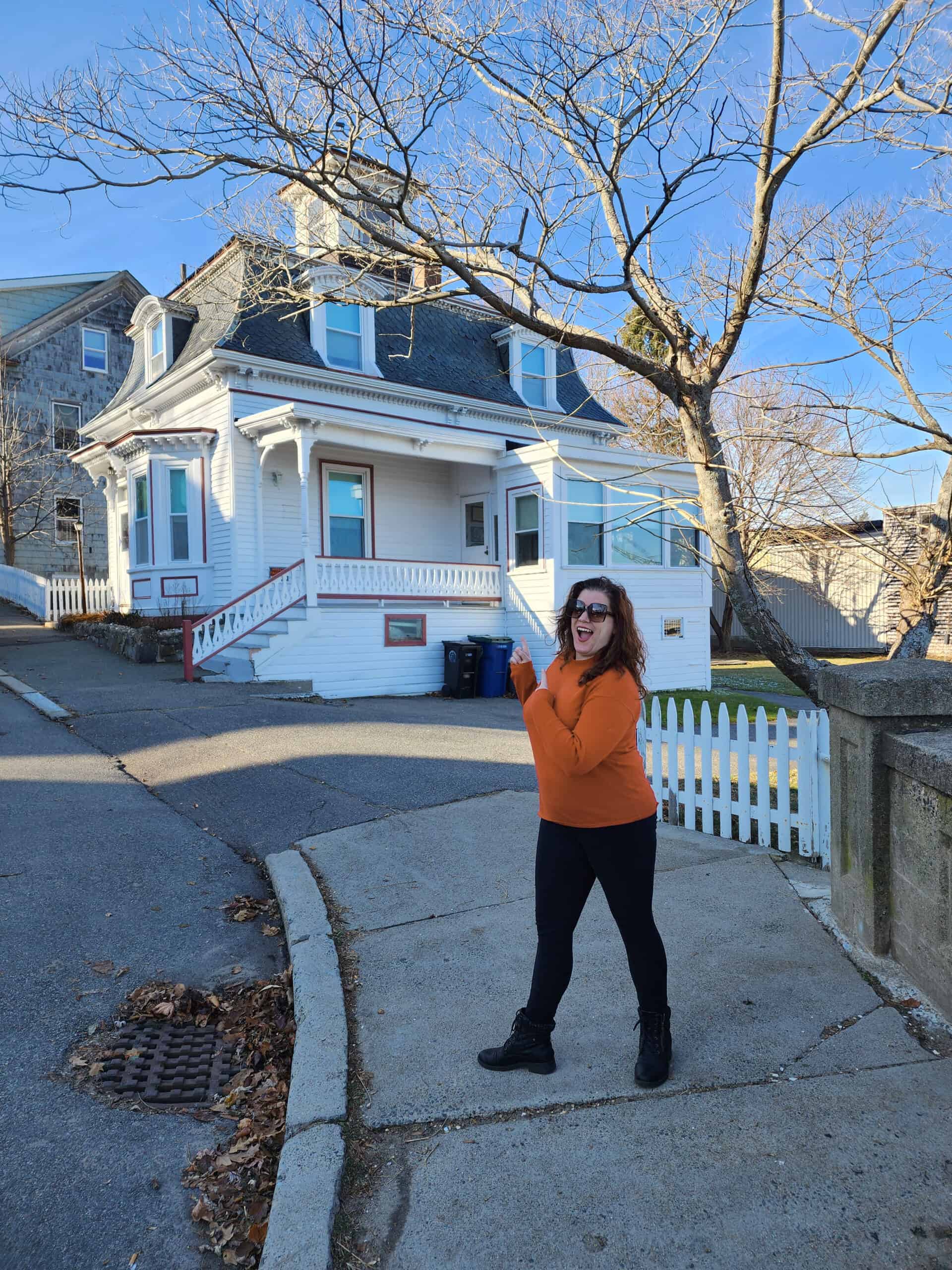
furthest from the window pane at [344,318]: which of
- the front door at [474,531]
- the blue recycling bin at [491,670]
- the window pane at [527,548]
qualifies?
the blue recycling bin at [491,670]

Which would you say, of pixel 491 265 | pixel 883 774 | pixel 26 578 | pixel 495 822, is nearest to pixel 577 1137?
pixel 883 774

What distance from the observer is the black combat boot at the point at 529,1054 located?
307 centimetres

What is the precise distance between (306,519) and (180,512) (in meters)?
3.53

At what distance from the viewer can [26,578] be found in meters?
22.1

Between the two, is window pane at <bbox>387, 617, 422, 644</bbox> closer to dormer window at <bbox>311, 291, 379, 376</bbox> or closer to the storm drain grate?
dormer window at <bbox>311, 291, 379, 376</bbox>

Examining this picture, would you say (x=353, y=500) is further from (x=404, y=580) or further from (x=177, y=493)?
(x=177, y=493)

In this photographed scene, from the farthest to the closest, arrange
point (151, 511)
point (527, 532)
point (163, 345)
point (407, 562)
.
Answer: point (163, 345)
point (527, 532)
point (151, 511)
point (407, 562)

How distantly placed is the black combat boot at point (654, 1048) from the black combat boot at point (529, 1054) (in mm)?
320

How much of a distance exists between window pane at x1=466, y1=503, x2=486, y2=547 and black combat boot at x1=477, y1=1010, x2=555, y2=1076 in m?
15.7

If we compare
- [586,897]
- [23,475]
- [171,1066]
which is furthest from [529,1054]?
[23,475]

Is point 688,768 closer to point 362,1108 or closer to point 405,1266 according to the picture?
point 362,1108

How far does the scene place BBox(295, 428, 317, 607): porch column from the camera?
13727 millimetres

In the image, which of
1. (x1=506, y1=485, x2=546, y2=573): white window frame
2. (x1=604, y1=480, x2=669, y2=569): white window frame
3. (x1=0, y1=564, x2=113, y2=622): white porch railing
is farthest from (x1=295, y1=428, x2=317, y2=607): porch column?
(x1=0, y1=564, x2=113, y2=622): white porch railing

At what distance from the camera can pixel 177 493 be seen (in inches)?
640
